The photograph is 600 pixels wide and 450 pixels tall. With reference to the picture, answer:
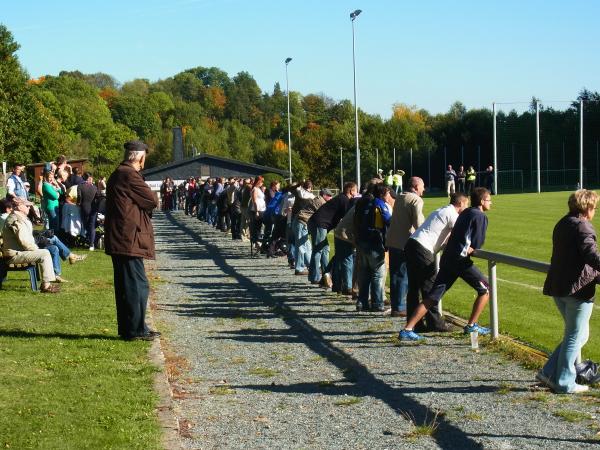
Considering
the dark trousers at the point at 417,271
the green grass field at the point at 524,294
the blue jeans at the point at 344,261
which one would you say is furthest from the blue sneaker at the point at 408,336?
the blue jeans at the point at 344,261

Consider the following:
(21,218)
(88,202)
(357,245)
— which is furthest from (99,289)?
(88,202)

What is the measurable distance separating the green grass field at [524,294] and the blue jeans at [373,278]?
1.10m

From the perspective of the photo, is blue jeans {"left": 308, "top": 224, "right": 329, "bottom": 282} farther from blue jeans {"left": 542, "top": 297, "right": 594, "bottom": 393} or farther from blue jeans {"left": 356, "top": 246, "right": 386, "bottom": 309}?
blue jeans {"left": 542, "top": 297, "right": 594, "bottom": 393}

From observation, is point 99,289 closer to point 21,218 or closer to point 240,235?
point 21,218

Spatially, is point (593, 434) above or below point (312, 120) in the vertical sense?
below

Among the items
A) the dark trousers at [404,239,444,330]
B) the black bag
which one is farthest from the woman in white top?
the black bag

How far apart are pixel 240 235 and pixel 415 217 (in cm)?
1885

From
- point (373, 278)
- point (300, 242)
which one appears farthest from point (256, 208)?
A: point (373, 278)

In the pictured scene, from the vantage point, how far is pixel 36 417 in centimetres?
746

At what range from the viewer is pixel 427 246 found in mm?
11789

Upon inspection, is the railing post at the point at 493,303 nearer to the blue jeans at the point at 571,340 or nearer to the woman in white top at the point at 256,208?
the blue jeans at the point at 571,340

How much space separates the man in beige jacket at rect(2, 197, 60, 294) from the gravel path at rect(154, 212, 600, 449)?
6.07 feet

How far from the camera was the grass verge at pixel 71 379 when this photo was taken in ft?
22.9

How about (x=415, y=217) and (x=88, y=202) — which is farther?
(x=88, y=202)
